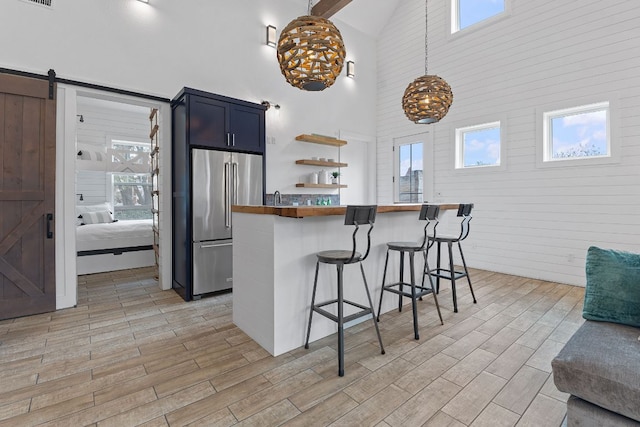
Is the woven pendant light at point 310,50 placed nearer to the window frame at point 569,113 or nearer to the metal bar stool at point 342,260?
the metal bar stool at point 342,260

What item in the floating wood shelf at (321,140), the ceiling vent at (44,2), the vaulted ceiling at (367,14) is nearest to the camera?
the ceiling vent at (44,2)

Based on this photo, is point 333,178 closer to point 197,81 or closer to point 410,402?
point 197,81

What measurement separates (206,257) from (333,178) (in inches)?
126

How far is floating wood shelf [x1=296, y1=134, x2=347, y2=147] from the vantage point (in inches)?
208

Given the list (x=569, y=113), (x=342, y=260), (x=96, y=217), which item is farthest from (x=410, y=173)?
(x=96, y=217)

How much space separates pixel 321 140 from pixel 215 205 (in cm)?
256

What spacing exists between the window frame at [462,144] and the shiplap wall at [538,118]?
0.05 m

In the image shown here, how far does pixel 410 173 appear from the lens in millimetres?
6133

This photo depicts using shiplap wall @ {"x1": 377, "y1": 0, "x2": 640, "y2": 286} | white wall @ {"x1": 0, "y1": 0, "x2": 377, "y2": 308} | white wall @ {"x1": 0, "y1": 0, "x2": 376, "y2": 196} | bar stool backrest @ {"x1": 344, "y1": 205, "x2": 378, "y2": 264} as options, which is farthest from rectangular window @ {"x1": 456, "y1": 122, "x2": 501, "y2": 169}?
bar stool backrest @ {"x1": 344, "y1": 205, "x2": 378, "y2": 264}

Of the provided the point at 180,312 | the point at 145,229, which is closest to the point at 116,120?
the point at 145,229

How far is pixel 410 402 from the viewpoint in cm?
173

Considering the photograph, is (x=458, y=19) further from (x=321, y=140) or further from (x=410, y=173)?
(x=321, y=140)

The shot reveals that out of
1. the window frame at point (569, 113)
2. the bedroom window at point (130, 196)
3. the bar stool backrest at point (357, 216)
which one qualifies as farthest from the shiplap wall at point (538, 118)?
the bedroom window at point (130, 196)

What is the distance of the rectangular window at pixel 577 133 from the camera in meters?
3.86
